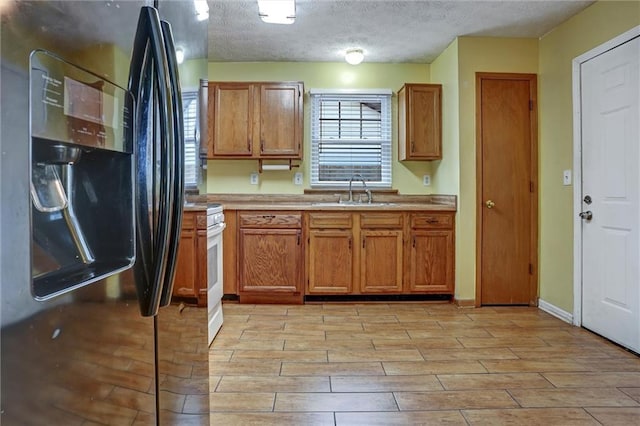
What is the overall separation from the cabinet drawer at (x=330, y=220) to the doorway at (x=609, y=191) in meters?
1.76

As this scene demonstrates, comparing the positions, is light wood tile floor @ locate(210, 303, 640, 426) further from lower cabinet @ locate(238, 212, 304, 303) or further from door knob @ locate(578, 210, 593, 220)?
door knob @ locate(578, 210, 593, 220)

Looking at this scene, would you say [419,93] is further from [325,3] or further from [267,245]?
[267,245]

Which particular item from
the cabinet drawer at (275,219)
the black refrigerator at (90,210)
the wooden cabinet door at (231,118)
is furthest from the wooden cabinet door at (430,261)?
the black refrigerator at (90,210)

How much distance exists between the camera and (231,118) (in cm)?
373

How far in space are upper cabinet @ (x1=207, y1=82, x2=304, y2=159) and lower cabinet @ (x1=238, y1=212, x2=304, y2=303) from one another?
0.68 meters

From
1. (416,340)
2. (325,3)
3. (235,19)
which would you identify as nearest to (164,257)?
(416,340)

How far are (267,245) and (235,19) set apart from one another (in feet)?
6.06

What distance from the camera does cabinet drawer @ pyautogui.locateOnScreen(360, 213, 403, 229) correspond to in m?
3.48

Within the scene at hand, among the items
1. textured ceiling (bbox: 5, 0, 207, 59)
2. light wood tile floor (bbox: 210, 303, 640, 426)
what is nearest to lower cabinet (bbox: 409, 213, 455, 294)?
light wood tile floor (bbox: 210, 303, 640, 426)

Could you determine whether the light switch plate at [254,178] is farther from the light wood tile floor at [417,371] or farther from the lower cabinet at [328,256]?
the light wood tile floor at [417,371]

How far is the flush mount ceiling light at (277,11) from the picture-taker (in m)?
2.73

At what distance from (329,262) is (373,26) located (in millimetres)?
2000

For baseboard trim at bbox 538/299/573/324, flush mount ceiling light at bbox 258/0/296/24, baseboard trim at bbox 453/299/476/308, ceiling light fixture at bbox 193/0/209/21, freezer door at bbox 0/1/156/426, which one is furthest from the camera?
baseboard trim at bbox 453/299/476/308

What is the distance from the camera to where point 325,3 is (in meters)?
2.80
